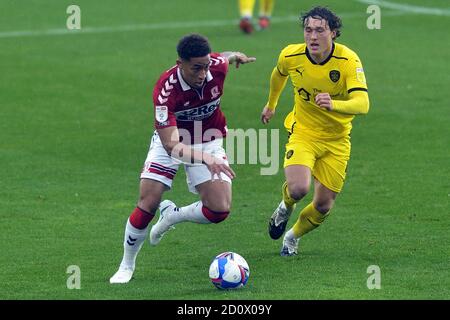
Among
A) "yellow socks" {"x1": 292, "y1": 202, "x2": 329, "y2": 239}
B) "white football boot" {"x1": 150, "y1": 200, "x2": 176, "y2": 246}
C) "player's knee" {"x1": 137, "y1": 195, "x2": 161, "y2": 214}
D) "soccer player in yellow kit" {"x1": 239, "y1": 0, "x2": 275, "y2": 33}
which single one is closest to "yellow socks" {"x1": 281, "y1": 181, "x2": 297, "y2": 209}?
"yellow socks" {"x1": 292, "y1": 202, "x2": 329, "y2": 239}

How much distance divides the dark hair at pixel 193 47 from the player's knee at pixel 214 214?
1709 millimetres

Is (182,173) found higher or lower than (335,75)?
lower

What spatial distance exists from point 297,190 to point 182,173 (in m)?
5.02

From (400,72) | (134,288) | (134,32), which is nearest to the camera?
(134,288)

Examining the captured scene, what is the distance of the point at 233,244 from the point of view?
1280cm

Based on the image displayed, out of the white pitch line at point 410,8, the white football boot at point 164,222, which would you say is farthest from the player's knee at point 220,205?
the white pitch line at point 410,8

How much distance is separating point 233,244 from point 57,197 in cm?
330

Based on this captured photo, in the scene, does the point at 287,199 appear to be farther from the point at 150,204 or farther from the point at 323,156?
the point at 150,204

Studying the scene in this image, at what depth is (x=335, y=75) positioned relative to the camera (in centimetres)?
1194

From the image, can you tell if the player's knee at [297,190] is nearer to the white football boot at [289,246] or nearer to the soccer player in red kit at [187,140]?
the white football boot at [289,246]

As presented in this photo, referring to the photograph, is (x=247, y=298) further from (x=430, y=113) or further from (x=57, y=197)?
(x=430, y=113)

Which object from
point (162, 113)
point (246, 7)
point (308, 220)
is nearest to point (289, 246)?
point (308, 220)

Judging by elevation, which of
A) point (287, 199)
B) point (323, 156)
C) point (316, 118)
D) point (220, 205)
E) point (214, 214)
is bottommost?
point (287, 199)

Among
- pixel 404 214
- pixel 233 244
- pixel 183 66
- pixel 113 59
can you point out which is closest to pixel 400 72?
pixel 113 59
